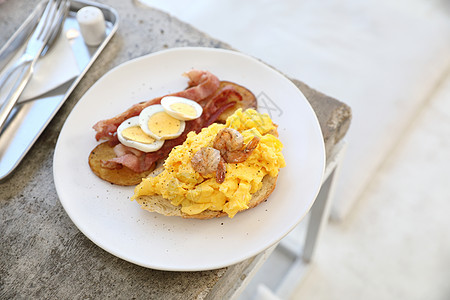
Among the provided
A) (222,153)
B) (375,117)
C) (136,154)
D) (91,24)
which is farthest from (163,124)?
(375,117)

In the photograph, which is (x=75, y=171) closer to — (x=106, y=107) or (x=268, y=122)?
(x=106, y=107)

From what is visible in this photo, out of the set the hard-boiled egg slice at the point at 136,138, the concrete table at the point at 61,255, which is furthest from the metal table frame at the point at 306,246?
the hard-boiled egg slice at the point at 136,138

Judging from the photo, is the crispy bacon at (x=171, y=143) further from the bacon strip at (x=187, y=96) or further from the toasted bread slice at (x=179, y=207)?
the toasted bread slice at (x=179, y=207)

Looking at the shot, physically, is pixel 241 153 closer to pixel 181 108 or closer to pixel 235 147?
pixel 235 147

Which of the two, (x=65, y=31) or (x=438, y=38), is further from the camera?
(x=438, y=38)

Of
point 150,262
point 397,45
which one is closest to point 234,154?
point 150,262
